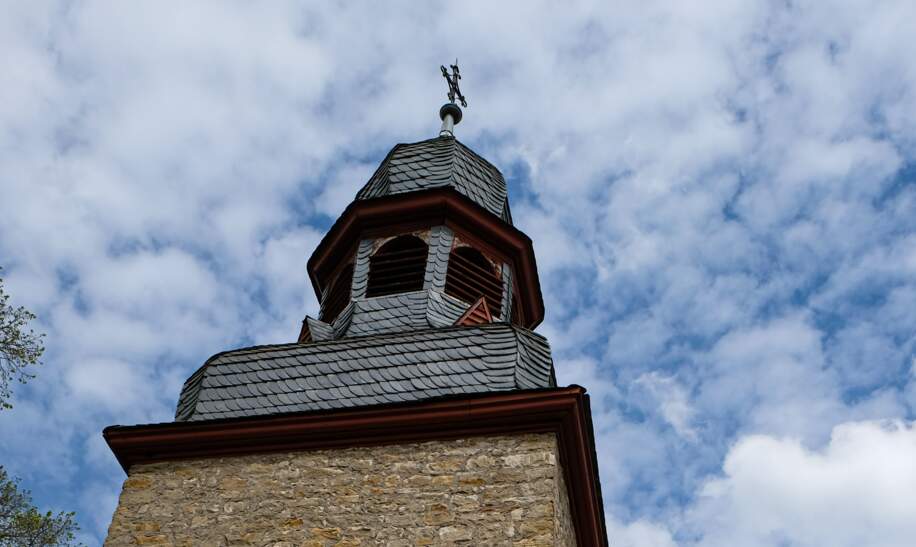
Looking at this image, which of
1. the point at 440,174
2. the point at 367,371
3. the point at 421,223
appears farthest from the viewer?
the point at 440,174

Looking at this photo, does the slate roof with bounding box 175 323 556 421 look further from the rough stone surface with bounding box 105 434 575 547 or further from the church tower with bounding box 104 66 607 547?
the rough stone surface with bounding box 105 434 575 547

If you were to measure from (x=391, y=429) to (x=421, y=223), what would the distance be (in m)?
3.59

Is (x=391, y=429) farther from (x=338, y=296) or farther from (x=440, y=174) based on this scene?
(x=440, y=174)

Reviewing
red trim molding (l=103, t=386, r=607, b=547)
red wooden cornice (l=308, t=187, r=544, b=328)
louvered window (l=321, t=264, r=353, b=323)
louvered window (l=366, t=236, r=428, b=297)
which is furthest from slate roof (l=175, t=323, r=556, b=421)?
red wooden cornice (l=308, t=187, r=544, b=328)

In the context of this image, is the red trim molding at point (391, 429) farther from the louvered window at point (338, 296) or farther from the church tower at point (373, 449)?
the louvered window at point (338, 296)

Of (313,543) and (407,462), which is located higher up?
(407,462)

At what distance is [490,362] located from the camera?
8406mm

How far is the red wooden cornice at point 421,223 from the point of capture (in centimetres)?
1127

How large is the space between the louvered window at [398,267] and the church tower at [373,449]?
83 cm

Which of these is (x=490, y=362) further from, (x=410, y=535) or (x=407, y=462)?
(x=410, y=535)

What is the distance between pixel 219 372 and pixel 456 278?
2760mm

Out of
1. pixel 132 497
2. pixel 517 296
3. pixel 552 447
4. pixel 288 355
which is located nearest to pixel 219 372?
pixel 288 355

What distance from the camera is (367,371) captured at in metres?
8.60

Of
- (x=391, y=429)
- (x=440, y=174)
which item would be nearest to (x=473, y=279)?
(x=440, y=174)
